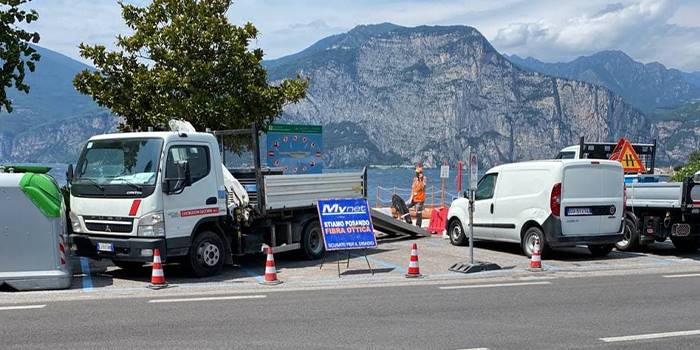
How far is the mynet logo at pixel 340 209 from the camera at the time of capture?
1266 centimetres

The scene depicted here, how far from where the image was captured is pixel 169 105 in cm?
1606

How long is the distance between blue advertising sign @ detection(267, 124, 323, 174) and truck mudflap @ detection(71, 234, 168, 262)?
25.8ft

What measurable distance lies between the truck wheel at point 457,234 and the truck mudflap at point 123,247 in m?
7.90

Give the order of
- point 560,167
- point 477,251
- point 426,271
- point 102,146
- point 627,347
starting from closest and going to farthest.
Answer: point 627,347, point 102,146, point 426,271, point 560,167, point 477,251

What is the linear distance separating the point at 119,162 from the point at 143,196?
85 centimetres

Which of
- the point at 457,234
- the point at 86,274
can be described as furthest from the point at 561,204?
the point at 86,274

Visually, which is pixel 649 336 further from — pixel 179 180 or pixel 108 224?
pixel 108 224

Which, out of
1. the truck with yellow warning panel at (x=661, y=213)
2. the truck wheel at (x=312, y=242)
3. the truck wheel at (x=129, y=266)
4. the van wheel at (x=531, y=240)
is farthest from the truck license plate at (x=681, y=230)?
the truck wheel at (x=129, y=266)

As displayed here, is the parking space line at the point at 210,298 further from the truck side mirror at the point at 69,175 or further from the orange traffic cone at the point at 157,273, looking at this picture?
the truck side mirror at the point at 69,175

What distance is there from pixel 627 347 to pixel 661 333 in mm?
851

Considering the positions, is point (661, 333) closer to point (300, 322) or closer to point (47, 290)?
point (300, 322)

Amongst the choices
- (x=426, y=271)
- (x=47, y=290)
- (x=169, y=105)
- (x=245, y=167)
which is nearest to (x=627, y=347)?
(x=426, y=271)

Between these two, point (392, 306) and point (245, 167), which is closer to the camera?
point (392, 306)

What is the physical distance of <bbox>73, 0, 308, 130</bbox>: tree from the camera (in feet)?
53.2
